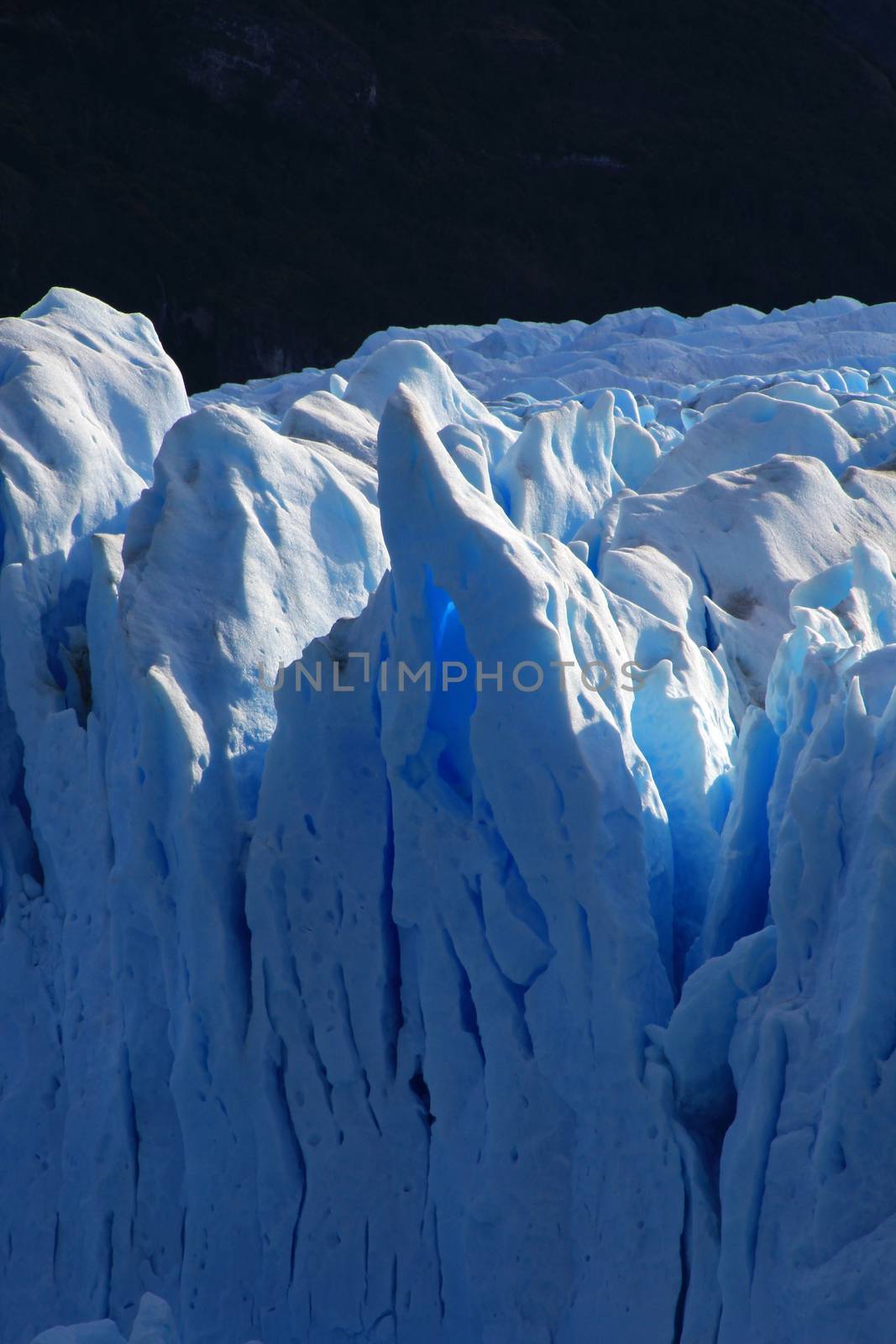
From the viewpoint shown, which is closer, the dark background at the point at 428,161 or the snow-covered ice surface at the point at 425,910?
the snow-covered ice surface at the point at 425,910

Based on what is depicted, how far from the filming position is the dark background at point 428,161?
19469mm

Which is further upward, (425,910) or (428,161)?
(425,910)

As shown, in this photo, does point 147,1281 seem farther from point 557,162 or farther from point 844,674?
point 557,162

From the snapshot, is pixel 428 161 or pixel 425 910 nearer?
pixel 425 910

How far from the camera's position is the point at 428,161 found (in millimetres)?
22016

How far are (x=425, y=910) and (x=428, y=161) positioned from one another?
21.1 m

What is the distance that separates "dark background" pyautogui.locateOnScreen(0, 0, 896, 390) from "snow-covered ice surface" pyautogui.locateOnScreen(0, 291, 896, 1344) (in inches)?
643

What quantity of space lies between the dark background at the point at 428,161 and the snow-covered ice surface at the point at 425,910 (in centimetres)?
1632

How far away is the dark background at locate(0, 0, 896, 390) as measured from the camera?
19469 mm

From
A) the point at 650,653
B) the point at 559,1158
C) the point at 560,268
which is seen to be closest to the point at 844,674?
the point at 650,653

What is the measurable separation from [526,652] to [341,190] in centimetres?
2032

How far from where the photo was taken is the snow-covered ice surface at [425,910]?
95.4 inches

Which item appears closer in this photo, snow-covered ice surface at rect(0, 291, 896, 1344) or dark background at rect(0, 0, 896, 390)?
snow-covered ice surface at rect(0, 291, 896, 1344)

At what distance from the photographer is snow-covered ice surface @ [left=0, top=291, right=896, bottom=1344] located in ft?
7.95
